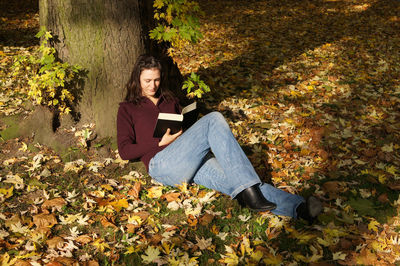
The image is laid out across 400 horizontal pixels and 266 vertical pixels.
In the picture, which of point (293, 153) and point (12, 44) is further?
point (12, 44)

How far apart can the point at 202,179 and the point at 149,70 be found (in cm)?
127

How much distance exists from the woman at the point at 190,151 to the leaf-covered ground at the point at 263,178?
225 millimetres

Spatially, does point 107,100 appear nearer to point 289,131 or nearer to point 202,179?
point 202,179

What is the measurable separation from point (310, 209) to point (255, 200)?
0.49 m

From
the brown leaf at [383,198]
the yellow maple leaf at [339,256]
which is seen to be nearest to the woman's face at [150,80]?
the yellow maple leaf at [339,256]

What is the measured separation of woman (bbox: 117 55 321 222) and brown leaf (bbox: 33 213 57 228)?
87 cm

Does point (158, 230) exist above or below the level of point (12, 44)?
below

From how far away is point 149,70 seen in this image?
3375 mm

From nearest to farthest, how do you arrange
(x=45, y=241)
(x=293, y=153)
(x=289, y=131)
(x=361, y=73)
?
1. (x=45, y=241)
2. (x=293, y=153)
3. (x=289, y=131)
4. (x=361, y=73)

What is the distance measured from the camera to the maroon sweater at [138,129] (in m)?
3.35

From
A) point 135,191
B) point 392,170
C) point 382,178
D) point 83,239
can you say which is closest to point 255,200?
point 135,191

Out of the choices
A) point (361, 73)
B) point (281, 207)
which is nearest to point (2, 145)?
point (281, 207)

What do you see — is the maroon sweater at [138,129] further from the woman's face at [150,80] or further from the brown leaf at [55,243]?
the brown leaf at [55,243]

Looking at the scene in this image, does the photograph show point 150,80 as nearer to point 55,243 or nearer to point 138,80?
point 138,80
